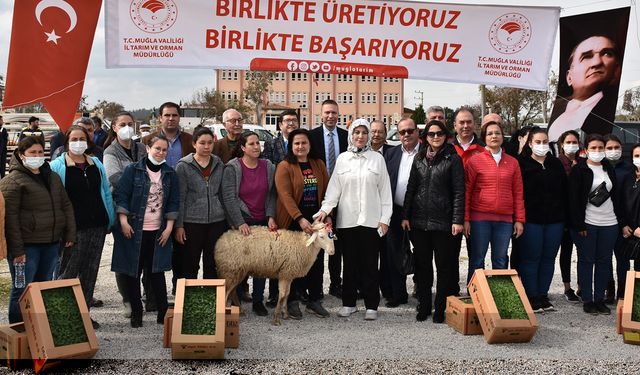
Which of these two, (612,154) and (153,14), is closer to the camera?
(153,14)

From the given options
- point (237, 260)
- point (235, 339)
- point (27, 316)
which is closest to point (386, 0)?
point (237, 260)

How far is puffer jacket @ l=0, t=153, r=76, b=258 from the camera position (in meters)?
5.07

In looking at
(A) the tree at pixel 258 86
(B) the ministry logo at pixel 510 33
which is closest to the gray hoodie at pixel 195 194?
(B) the ministry logo at pixel 510 33

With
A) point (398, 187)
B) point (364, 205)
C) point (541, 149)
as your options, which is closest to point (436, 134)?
point (398, 187)

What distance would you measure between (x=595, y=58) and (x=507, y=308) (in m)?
3.52

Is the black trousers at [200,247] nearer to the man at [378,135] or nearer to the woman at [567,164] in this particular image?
the man at [378,135]

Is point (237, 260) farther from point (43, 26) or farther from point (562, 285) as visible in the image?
point (562, 285)

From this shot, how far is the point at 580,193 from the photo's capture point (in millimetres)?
6555

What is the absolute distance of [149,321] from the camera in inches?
243

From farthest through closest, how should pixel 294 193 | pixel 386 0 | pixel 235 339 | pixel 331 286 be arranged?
pixel 331 286, pixel 386 0, pixel 294 193, pixel 235 339

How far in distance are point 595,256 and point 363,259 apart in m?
2.72

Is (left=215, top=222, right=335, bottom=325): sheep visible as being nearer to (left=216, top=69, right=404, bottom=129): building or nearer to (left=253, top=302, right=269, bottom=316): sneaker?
(left=253, top=302, right=269, bottom=316): sneaker

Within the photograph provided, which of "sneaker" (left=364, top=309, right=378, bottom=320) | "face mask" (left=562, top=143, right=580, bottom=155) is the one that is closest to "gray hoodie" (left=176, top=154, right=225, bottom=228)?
"sneaker" (left=364, top=309, right=378, bottom=320)

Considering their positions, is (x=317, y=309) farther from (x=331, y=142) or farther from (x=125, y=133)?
(x=125, y=133)
